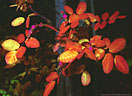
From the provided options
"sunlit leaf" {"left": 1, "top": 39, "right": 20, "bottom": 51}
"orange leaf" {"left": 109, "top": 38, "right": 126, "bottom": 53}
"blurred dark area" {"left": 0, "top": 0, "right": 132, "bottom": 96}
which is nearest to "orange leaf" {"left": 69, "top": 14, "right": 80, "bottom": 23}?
"orange leaf" {"left": 109, "top": 38, "right": 126, "bottom": 53}

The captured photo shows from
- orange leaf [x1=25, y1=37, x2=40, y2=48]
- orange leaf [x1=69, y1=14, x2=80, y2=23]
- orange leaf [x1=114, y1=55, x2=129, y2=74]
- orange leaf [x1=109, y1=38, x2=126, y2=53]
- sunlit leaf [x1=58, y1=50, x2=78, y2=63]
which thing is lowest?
orange leaf [x1=114, y1=55, x2=129, y2=74]

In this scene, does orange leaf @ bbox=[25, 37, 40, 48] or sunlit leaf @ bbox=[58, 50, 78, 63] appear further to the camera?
orange leaf @ bbox=[25, 37, 40, 48]

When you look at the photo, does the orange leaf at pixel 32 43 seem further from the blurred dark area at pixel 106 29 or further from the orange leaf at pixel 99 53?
the blurred dark area at pixel 106 29

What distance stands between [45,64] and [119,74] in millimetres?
1759

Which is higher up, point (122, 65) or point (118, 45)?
point (118, 45)

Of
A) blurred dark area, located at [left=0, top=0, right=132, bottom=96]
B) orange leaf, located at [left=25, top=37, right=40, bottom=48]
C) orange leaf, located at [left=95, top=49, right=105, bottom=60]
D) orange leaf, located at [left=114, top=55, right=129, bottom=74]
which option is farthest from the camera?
blurred dark area, located at [left=0, top=0, right=132, bottom=96]

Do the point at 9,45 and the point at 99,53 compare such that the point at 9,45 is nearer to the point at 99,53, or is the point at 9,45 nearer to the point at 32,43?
the point at 32,43

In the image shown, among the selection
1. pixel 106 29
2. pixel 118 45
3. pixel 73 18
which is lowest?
pixel 118 45

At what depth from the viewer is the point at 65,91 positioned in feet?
5.79

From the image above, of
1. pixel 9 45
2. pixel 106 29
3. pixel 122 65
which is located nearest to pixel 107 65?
pixel 122 65

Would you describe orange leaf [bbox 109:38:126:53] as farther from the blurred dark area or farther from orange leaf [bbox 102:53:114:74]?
the blurred dark area

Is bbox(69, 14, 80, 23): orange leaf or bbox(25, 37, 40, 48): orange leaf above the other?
bbox(69, 14, 80, 23): orange leaf

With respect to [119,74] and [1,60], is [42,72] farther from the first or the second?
[119,74]

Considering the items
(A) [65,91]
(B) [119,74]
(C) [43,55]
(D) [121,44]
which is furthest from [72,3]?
(D) [121,44]
